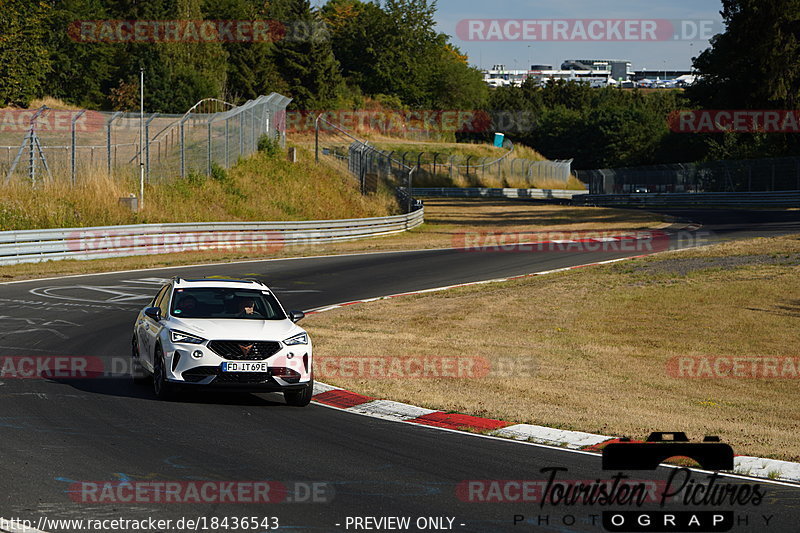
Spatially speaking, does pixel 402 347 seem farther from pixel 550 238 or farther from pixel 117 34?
pixel 117 34

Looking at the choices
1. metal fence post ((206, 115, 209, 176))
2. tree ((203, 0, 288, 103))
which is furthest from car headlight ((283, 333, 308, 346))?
tree ((203, 0, 288, 103))

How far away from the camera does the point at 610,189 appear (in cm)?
8688

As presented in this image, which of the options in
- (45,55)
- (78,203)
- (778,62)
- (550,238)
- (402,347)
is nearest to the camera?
(402,347)

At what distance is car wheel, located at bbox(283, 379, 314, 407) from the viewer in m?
11.6

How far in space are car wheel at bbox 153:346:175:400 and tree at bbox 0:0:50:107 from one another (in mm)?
57133

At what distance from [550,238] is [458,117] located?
9995cm

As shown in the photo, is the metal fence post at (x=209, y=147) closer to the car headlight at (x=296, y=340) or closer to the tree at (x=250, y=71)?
the car headlight at (x=296, y=340)

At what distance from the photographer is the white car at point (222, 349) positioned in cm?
1114

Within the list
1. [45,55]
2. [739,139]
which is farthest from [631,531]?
[739,139]

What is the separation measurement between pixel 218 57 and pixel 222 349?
83.5 m

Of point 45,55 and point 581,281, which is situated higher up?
point 45,55

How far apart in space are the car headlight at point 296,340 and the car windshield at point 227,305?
2.46 feet
